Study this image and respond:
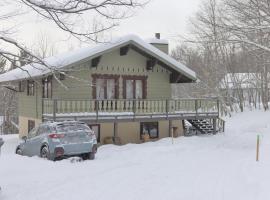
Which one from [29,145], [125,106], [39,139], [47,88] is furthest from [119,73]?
[39,139]

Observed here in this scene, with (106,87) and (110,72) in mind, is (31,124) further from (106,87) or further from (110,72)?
(110,72)

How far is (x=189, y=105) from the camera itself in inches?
1125

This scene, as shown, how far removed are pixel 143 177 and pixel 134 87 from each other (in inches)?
647

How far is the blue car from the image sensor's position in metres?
16.6

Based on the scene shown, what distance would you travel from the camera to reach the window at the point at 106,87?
27.0m

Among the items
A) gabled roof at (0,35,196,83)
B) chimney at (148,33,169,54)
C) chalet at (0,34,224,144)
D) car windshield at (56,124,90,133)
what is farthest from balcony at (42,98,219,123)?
chimney at (148,33,169,54)

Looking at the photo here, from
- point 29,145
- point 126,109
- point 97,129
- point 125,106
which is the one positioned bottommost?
point 29,145

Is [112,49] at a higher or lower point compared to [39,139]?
higher

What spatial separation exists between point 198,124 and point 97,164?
15.5m

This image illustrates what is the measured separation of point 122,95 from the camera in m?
27.9

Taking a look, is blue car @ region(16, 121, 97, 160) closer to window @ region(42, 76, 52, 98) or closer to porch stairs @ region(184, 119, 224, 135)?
window @ region(42, 76, 52, 98)

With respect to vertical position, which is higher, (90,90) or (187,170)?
(90,90)

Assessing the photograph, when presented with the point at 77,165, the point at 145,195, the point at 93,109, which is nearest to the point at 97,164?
the point at 77,165

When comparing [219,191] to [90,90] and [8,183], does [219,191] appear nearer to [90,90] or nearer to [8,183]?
[8,183]
